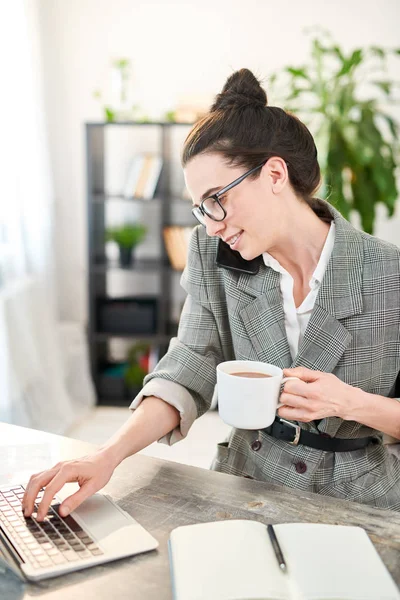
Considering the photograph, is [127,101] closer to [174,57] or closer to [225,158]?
[174,57]

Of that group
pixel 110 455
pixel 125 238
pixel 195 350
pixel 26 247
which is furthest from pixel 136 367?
pixel 110 455

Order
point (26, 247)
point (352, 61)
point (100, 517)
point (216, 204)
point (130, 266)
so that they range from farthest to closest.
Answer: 1. point (130, 266)
2. point (26, 247)
3. point (352, 61)
4. point (216, 204)
5. point (100, 517)

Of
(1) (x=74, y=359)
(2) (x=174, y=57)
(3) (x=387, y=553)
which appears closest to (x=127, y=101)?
(2) (x=174, y=57)

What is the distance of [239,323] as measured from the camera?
1460 mm

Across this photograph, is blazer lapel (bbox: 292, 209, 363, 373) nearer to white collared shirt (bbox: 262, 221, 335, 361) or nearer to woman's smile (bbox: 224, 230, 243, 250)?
white collared shirt (bbox: 262, 221, 335, 361)

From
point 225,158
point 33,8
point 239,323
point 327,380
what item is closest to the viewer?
point 327,380

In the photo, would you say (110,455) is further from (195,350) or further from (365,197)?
(365,197)

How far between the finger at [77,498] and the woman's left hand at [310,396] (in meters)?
0.33

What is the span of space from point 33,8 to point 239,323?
3.15 m

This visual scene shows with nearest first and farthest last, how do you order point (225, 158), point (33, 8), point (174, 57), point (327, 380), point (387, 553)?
point (387, 553)
point (327, 380)
point (225, 158)
point (33, 8)
point (174, 57)

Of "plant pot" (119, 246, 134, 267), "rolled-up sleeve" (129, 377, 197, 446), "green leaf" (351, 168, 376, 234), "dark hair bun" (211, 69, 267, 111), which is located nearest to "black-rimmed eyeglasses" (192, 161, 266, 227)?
"dark hair bun" (211, 69, 267, 111)

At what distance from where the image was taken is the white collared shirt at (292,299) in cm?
143

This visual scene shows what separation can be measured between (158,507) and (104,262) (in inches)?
124

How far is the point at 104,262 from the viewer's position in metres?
4.15
